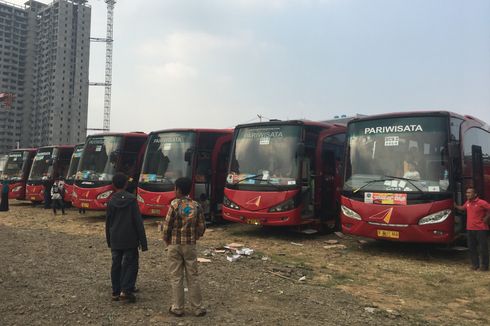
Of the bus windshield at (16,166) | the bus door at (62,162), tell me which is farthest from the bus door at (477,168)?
the bus windshield at (16,166)

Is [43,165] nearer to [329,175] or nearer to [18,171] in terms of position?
[18,171]

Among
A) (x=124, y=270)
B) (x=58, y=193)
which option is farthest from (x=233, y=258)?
(x=58, y=193)

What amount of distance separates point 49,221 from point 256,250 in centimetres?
818

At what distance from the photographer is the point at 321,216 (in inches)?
441

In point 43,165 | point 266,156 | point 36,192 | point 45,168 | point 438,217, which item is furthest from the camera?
point 43,165

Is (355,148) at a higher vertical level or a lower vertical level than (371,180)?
higher

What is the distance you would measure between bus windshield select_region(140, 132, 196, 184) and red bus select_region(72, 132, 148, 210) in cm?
142

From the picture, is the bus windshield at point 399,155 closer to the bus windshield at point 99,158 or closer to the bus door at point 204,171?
the bus door at point 204,171

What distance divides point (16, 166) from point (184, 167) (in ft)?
39.0

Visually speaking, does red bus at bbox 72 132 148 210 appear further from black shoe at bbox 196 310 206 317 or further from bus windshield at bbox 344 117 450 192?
black shoe at bbox 196 310 206 317

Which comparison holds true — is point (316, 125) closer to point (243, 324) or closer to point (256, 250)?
point (256, 250)

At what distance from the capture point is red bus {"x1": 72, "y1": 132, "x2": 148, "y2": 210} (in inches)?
553

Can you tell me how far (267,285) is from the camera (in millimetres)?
6273

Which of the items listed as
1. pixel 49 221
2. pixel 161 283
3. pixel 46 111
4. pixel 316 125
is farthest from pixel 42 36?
pixel 161 283
